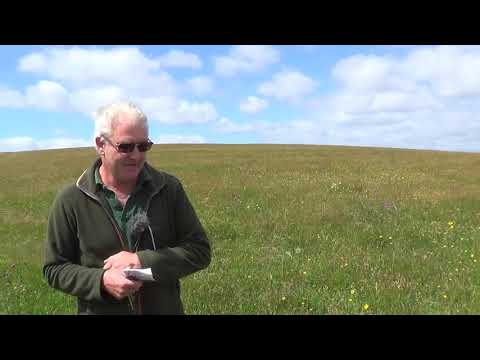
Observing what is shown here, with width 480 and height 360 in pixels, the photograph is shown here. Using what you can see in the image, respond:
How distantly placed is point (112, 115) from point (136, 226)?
0.76 metres

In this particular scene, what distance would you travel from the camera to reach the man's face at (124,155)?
10.5 ft

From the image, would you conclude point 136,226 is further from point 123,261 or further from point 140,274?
point 140,274

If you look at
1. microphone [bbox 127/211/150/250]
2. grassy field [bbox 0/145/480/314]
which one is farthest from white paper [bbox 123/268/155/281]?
grassy field [bbox 0/145/480/314]

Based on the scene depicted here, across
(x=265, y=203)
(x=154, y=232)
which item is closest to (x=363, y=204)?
(x=265, y=203)

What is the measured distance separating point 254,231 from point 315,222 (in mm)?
1698

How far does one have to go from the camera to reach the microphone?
3.21 meters

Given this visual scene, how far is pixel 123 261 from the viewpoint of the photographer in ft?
10.1

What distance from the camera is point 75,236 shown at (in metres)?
3.34

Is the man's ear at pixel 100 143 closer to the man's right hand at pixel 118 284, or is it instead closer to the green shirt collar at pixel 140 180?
the green shirt collar at pixel 140 180

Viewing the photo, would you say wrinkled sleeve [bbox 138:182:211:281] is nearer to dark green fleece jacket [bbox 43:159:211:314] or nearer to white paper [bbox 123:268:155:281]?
dark green fleece jacket [bbox 43:159:211:314]

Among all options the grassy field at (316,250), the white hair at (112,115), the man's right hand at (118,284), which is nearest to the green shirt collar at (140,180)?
the white hair at (112,115)
